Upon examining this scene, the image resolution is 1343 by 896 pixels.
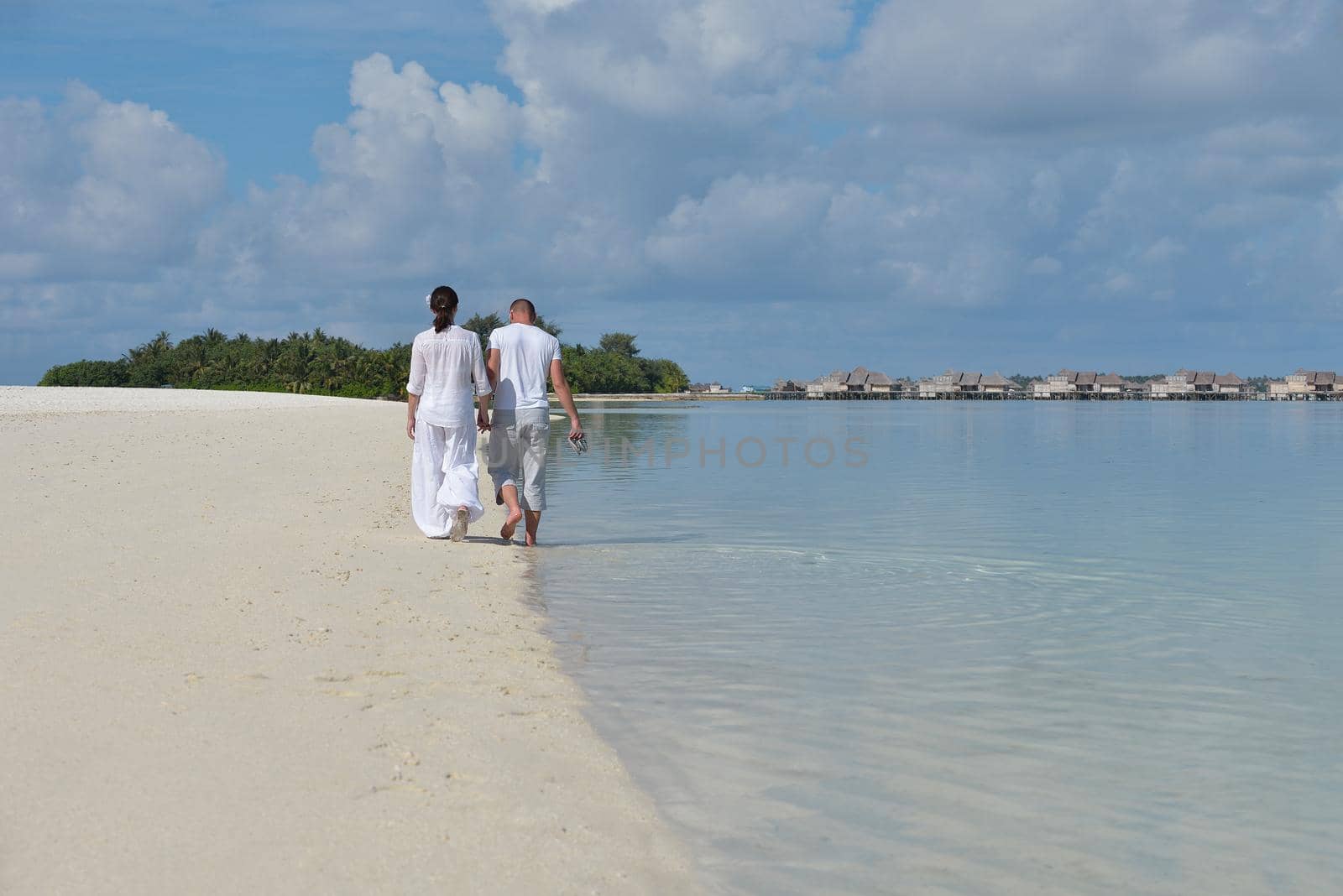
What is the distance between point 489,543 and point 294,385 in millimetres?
82579

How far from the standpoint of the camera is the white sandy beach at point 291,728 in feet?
10.7

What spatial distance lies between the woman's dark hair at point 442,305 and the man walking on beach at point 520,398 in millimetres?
398

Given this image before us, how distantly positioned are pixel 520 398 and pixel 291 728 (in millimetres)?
5615

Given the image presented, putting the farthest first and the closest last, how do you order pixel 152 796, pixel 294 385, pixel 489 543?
pixel 294 385
pixel 489 543
pixel 152 796

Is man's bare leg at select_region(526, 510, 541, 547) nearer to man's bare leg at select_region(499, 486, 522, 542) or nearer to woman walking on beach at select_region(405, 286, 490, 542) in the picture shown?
man's bare leg at select_region(499, 486, 522, 542)

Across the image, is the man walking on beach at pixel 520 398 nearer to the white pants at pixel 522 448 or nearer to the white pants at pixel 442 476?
the white pants at pixel 522 448

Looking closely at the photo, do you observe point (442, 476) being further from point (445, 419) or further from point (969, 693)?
point (969, 693)

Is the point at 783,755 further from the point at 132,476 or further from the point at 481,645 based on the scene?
the point at 132,476

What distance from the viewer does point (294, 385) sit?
88.0 meters

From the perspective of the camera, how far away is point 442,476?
9.91m

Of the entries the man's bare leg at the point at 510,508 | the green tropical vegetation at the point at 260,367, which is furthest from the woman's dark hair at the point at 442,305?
the green tropical vegetation at the point at 260,367

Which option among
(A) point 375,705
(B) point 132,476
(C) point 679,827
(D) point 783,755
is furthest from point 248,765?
(B) point 132,476

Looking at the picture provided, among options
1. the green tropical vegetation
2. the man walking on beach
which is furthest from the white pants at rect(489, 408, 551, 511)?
the green tropical vegetation

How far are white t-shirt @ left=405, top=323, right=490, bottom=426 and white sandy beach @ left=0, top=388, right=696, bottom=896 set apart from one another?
43.6 inches
